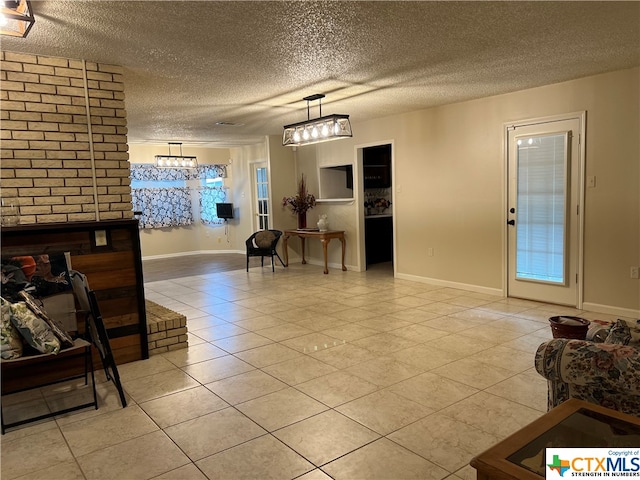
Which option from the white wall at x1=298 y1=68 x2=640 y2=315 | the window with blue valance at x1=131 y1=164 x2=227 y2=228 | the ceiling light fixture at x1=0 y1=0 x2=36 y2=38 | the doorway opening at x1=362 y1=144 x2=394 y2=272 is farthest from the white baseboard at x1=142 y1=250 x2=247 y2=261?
the ceiling light fixture at x1=0 y1=0 x2=36 y2=38

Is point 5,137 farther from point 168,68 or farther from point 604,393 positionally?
point 604,393

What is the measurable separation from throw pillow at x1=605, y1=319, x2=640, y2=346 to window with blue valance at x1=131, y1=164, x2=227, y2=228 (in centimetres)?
925

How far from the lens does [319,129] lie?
4922 mm

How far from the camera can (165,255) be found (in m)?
10.5

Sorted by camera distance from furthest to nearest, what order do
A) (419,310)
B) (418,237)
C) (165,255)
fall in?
(165,255) → (418,237) → (419,310)

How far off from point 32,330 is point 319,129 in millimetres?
3244

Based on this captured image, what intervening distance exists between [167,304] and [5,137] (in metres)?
2.95

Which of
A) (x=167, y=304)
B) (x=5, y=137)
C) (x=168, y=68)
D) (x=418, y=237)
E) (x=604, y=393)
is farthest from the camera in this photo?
(x=418, y=237)

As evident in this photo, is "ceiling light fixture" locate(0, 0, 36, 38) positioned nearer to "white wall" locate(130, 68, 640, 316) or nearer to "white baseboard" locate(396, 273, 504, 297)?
"white wall" locate(130, 68, 640, 316)

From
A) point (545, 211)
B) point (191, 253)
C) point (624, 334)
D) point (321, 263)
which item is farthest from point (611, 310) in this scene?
point (191, 253)

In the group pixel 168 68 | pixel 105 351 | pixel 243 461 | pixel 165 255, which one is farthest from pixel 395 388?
pixel 165 255

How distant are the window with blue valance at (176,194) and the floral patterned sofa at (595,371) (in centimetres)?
928

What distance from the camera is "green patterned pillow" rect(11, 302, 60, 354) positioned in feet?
8.96

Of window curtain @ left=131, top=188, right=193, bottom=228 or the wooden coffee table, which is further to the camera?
window curtain @ left=131, top=188, right=193, bottom=228
